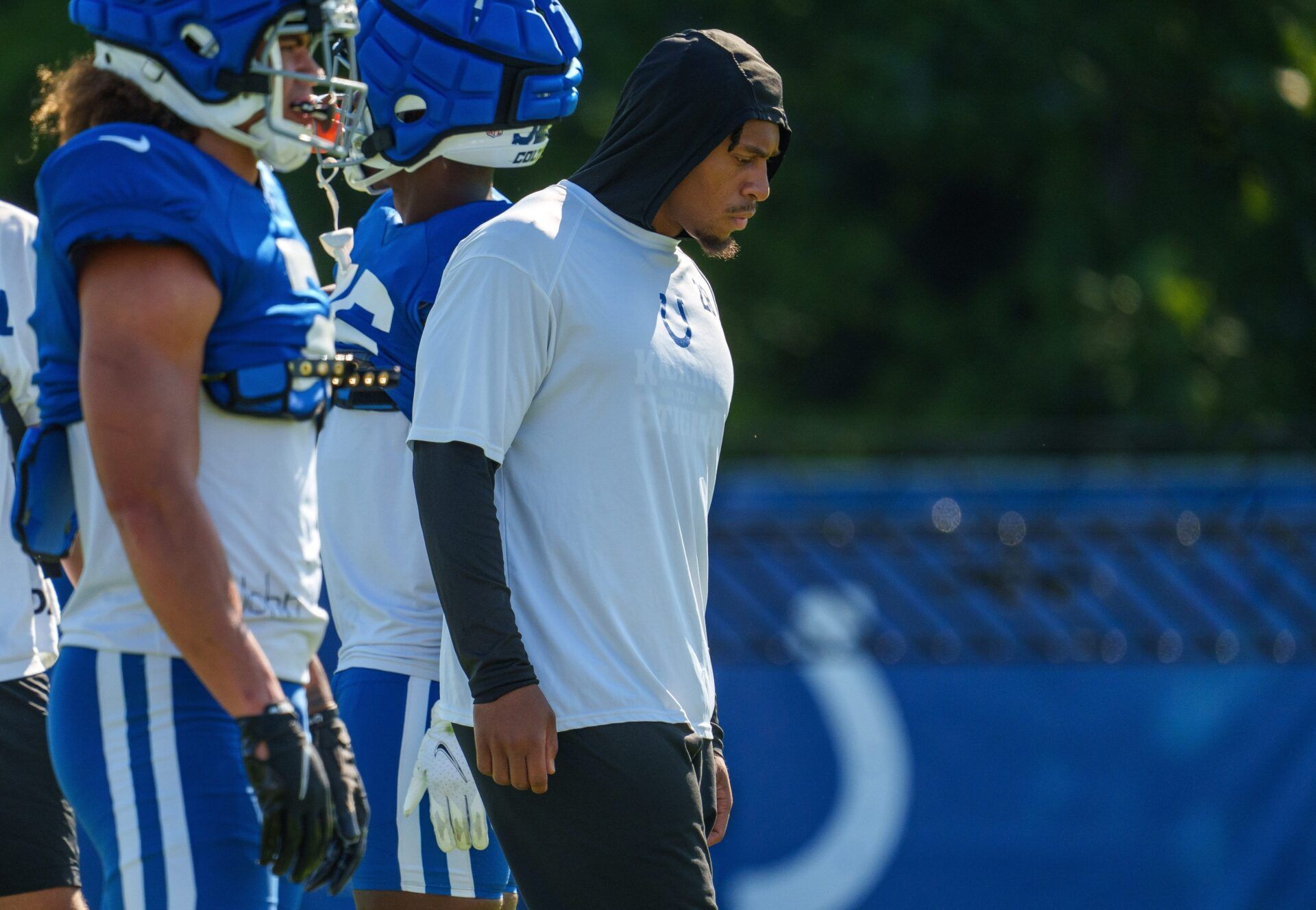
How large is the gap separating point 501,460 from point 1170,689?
3836 mm

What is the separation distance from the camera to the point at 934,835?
18.7 ft

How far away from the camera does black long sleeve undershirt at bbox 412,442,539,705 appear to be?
2.55m

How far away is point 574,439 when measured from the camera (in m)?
2.69

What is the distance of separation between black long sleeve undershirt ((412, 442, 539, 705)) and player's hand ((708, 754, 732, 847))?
59 centimetres

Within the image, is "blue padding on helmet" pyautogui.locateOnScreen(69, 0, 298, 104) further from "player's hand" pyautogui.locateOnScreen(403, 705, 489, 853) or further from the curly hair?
"player's hand" pyautogui.locateOnScreen(403, 705, 489, 853)

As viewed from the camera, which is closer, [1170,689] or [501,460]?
[501,460]

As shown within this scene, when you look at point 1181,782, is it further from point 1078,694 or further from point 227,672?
point 227,672

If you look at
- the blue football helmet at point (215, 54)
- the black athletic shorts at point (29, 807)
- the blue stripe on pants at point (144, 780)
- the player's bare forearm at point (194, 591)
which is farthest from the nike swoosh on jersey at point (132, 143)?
the black athletic shorts at point (29, 807)

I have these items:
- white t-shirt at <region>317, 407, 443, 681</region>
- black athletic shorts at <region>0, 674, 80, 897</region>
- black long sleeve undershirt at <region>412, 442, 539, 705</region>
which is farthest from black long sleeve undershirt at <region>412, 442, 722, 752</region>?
black athletic shorts at <region>0, 674, 80, 897</region>

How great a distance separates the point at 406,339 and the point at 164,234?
40.6 inches

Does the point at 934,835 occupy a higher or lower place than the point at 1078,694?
lower

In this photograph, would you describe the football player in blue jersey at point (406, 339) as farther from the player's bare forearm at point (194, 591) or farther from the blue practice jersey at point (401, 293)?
the player's bare forearm at point (194, 591)

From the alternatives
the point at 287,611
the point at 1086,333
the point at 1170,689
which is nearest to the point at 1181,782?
the point at 1170,689

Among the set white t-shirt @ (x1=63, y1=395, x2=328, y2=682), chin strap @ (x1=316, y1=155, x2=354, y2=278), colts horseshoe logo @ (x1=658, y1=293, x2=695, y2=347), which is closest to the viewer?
white t-shirt @ (x1=63, y1=395, x2=328, y2=682)
